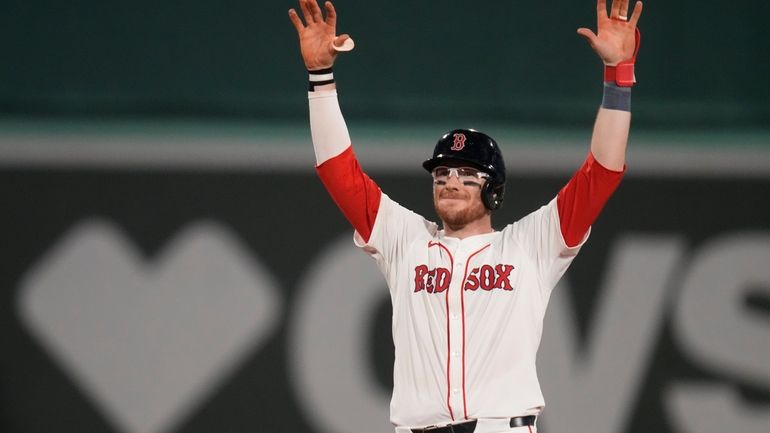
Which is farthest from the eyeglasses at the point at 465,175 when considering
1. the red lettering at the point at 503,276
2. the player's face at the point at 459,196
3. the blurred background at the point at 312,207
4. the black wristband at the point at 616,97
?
the blurred background at the point at 312,207

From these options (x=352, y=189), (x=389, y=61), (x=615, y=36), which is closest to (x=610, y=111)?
(x=615, y=36)

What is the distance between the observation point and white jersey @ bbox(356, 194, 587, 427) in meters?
2.91

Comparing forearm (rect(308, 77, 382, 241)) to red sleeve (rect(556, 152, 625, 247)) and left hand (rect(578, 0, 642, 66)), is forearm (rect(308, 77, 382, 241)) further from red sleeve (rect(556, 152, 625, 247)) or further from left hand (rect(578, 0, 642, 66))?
left hand (rect(578, 0, 642, 66))

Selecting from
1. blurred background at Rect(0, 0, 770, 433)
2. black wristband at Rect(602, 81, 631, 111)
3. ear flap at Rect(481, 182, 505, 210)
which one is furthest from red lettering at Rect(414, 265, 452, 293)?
blurred background at Rect(0, 0, 770, 433)

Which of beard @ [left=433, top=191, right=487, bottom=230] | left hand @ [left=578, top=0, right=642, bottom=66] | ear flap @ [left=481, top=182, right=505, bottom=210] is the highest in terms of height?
left hand @ [left=578, top=0, right=642, bottom=66]

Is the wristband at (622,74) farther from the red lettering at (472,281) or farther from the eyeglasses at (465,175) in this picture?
the red lettering at (472,281)

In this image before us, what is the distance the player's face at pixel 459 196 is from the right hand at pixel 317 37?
0.47m

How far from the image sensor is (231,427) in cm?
464

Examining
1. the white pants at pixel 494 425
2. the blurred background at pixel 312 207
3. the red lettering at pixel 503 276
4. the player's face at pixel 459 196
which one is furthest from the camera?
the blurred background at pixel 312 207

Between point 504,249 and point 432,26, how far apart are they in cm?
199

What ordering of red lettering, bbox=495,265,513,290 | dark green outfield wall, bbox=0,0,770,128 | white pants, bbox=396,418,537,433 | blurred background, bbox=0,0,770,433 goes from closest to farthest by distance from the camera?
white pants, bbox=396,418,537,433, red lettering, bbox=495,265,513,290, blurred background, bbox=0,0,770,433, dark green outfield wall, bbox=0,0,770,128

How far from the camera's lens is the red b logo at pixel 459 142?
3.14 meters

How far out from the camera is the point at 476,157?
3.12 metres

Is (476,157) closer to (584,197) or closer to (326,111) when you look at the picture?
(584,197)
